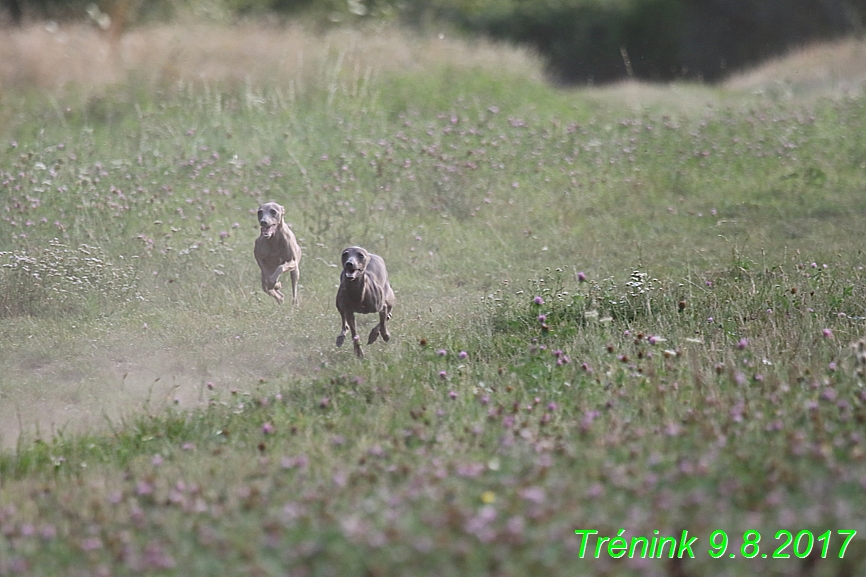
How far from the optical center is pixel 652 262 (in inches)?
389

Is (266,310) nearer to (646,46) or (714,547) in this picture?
(714,547)

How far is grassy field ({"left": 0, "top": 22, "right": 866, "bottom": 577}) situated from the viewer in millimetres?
3697

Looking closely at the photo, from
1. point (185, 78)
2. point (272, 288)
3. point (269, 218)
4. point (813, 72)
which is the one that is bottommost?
point (272, 288)

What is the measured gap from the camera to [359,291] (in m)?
7.18

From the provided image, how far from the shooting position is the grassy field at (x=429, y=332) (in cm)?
370

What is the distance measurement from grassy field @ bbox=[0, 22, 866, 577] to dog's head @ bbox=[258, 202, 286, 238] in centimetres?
68

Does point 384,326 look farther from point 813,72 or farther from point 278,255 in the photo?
point 813,72

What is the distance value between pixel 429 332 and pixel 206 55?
1063 centimetres

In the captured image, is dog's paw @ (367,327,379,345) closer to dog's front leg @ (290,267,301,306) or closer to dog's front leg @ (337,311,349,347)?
dog's front leg @ (337,311,349,347)

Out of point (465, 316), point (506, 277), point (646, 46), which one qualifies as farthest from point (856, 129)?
point (646, 46)

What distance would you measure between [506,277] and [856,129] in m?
7.68

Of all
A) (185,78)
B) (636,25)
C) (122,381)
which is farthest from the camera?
(636,25)

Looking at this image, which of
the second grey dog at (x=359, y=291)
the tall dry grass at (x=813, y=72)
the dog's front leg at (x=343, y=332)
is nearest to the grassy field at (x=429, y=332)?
the dog's front leg at (x=343, y=332)

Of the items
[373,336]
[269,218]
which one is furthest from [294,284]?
[373,336]
